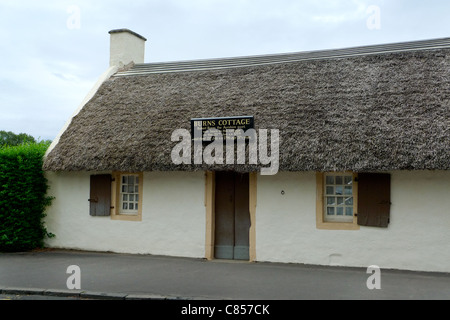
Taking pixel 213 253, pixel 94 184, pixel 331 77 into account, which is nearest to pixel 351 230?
pixel 213 253

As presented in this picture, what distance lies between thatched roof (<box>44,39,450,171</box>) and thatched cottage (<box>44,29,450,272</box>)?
3 cm

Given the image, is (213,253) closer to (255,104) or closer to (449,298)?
(255,104)

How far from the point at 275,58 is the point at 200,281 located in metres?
7.33

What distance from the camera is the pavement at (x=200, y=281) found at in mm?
6898

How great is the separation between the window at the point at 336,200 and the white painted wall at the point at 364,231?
0.47 feet

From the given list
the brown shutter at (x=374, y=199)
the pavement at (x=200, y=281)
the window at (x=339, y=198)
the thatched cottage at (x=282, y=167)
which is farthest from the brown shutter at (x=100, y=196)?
the brown shutter at (x=374, y=199)

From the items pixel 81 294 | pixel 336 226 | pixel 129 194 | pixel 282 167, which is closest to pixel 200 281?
pixel 81 294

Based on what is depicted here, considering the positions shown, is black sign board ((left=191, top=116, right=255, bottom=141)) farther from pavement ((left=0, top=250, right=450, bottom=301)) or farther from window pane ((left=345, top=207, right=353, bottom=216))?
pavement ((left=0, top=250, right=450, bottom=301))

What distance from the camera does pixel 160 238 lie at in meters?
10.8

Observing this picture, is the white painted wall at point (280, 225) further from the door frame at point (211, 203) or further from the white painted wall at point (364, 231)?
the door frame at point (211, 203)

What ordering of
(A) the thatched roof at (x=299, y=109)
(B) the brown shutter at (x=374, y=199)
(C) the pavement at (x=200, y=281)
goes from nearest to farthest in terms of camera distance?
(C) the pavement at (x=200, y=281) < (A) the thatched roof at (x=299, y=109) < (B) the brown shutter at (x=374, y=199)

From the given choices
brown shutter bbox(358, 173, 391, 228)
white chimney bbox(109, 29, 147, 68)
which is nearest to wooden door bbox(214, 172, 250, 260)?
brown shutter bbox(358, 173, 391, 228)

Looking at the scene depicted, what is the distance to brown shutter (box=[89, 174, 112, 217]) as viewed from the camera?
1131 cm
